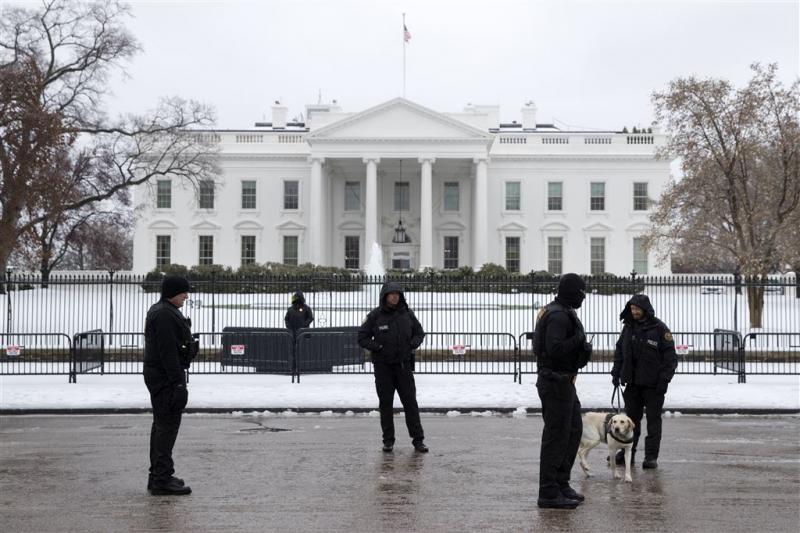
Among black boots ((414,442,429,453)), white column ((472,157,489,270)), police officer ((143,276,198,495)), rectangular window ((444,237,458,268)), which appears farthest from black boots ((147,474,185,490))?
rectangular window ((444,237,458,268))

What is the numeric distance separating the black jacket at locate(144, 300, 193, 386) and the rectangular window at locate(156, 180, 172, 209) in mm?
54718

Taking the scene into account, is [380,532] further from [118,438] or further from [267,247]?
[267,247]

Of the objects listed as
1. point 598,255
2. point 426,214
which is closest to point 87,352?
point 426,214

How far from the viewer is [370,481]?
8.30 meters

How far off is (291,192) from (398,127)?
9.53m

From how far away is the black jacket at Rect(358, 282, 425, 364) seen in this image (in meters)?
9.84

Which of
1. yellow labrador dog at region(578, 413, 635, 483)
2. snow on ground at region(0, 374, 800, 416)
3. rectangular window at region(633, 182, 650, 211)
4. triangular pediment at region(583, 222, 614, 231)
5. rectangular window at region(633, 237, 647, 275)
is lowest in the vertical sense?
snow on ground at region(0, 374, 800, 416)

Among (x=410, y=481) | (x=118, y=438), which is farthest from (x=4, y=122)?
(x=410, y=481)

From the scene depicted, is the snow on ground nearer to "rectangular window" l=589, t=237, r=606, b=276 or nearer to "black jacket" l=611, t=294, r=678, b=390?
"black jacket" l=611, t=294, r=678, b=390

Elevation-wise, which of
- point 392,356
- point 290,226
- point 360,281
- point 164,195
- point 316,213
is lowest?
point 392,356

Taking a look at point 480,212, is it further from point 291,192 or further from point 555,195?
point 291,192

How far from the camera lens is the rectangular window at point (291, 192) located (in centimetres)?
6044

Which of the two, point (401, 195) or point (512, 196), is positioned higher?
point (401, 195)

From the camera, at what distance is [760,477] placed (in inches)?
339
